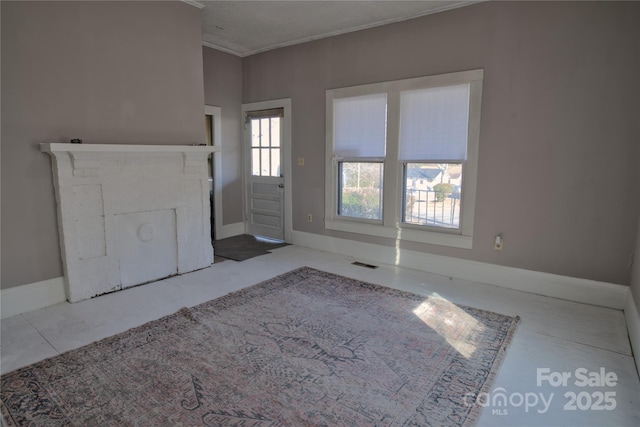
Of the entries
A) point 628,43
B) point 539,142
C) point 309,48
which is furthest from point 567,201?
point 309,48

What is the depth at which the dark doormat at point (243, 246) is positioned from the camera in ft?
16.3

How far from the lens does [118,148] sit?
3465mm

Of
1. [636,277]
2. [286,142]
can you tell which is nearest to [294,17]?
[286,142]

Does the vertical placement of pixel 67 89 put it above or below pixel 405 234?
above

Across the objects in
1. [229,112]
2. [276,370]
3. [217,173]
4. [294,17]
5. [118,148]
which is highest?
[294,17]

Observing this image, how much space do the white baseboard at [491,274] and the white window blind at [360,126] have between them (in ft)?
3.97

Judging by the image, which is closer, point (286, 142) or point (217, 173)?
point (286, 142)

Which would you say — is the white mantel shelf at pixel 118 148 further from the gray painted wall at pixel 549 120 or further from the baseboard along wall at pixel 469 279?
the gray painted wall at pixel 549 120

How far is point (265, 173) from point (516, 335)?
13.9 ft

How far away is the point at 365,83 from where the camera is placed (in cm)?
460

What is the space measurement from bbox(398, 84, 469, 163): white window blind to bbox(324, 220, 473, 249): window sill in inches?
33.7

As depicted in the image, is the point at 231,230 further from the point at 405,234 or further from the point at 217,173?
the point at 405,234

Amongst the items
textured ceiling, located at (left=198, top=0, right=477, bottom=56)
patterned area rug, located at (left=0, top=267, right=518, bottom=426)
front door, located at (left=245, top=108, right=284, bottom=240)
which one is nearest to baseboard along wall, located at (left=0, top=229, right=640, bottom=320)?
patterned area rug, located at (left=0, top=267, right=518, bottom=426)

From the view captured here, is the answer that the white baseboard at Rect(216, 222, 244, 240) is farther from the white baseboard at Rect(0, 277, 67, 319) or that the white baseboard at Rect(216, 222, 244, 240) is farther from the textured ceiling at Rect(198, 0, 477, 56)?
the textured ceiling at Rect(198, 0, 477, 56)
